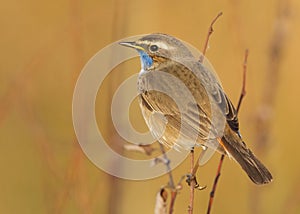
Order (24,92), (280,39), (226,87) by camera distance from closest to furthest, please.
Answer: (280,39) → (24,92) → (226,87)

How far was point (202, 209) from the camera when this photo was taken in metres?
5.82

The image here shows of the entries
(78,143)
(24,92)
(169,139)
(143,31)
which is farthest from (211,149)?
(143,31)

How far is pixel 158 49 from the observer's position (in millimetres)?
4387

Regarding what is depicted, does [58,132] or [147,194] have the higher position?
[58,132]

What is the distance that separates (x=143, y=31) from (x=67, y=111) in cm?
85

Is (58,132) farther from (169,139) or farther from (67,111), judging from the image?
(169,139)

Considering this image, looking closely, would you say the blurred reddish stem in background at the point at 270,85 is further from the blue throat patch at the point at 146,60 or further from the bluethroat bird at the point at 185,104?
the blue throat patch at the point at 146,60

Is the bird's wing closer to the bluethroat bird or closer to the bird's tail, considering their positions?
the bluethroat bird

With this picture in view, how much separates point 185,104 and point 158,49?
388 mm

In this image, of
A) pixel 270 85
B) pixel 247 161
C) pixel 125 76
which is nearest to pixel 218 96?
pixel 247 161

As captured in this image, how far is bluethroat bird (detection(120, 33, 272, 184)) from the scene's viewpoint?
4.03m

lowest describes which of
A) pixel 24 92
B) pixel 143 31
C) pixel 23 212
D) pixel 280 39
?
pixel 23 212

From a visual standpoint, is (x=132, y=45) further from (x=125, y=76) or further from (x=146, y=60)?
(x=125, y=76)

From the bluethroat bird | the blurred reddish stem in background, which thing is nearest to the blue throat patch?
the bluethroat bird
